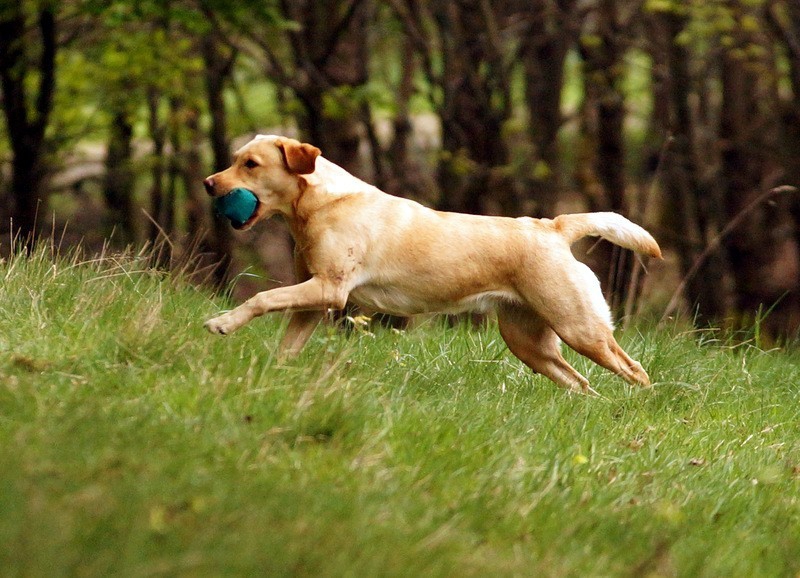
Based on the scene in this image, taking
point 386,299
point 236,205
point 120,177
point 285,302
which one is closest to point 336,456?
point 285,302

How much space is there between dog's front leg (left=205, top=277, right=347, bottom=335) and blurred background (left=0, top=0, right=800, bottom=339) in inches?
215

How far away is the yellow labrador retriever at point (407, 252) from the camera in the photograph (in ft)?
19.7

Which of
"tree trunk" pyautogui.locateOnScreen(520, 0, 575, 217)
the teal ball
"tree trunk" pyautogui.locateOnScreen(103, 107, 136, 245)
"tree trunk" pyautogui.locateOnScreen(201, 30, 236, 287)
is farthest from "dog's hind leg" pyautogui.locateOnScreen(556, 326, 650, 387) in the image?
"tree trunk" pyautogui.locateOnScreen(103, 107, 136, 245)

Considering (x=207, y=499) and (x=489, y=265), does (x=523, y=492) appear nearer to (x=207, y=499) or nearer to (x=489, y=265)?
(x=207, y=499)

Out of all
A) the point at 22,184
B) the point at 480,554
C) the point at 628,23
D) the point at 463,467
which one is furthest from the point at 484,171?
the point at 480,554

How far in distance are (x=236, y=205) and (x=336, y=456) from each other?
6.66 feet

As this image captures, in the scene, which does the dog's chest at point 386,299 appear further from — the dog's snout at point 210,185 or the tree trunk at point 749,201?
the tree trunk at point 749,201

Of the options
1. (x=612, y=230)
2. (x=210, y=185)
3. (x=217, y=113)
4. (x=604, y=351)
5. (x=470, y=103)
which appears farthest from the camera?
(x=217, y=113)

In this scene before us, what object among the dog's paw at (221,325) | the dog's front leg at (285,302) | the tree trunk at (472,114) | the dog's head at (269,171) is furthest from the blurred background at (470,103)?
the dog's paw at (221,325)

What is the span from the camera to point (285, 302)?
573 centimetres

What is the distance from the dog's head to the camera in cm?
602

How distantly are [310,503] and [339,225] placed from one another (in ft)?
8.02

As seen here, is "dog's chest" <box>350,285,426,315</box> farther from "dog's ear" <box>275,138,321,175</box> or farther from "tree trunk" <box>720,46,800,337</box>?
"tree trunk" <box>720,46,800,337</box>

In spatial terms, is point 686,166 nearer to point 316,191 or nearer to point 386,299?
point 386,299
